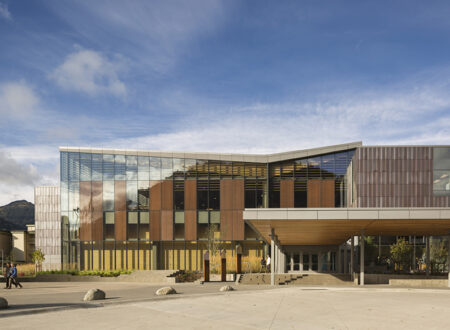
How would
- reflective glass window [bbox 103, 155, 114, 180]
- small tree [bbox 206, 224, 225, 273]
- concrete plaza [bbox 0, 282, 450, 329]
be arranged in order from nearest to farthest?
1. concrete plaza [bbox 0, 282, 450, 329]
2. small tree [bbox 206, 224, 225, 273]
3. reflective glass window [bbox 103, 155, 114, 180]

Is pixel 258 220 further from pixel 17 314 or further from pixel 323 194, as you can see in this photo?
pixel 323 194

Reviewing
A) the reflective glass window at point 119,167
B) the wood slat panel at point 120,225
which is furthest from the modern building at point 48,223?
the reflective glass window at point 119,167

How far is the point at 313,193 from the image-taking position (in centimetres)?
4688

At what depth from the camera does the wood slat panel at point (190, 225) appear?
4778cm

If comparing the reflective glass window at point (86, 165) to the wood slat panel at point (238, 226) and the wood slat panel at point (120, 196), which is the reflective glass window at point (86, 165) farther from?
→ the wood slat panel at point (238, 226)

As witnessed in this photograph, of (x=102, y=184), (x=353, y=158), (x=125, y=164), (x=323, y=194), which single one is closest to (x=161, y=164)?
(x=125, y=164)

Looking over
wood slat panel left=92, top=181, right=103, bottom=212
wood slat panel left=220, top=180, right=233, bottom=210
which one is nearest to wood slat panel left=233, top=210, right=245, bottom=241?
A: wood slat panel left=220, top=180, right=233, bottom=210

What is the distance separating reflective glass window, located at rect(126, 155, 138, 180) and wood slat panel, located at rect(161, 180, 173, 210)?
3329 millimetres

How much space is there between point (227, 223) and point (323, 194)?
1049 centimetres

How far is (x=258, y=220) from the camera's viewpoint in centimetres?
2330

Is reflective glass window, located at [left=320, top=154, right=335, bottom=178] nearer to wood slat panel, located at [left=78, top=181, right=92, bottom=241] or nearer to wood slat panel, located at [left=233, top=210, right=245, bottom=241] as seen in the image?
wood slat panel, located at [left=233, top=210, right=245, bottom=241]

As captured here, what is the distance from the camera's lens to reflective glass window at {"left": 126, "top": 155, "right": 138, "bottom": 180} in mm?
48375

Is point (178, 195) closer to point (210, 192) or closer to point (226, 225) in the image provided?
point (210, 192)

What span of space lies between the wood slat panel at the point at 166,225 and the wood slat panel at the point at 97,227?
680 cm
